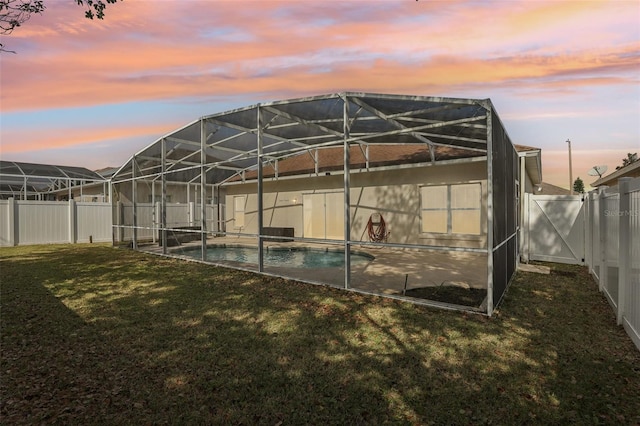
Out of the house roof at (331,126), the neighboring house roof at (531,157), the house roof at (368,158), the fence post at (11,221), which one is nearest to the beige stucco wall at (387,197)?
the house roof at (368,158)

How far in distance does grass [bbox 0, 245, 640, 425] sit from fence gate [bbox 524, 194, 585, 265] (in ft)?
12.9

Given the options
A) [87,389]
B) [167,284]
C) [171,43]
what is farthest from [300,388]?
[171,43]

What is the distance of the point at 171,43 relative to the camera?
9273 mm

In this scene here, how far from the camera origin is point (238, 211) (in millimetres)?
19469

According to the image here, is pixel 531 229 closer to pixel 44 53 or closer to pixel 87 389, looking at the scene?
pixel 87 389

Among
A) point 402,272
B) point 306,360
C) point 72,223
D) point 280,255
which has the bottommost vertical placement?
point 280,255

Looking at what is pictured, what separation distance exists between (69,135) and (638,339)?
54.1ft

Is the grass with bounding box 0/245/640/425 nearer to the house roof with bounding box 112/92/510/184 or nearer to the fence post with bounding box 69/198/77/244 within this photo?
the house roof with bounding box 112/92/510/184

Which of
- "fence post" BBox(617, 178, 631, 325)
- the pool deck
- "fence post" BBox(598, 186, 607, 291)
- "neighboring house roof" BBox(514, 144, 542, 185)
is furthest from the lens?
"neighboring house roof" BBox(514, 144, 542, 185)

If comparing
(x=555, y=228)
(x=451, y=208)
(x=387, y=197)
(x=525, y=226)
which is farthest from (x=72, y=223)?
(x=555, y=228)

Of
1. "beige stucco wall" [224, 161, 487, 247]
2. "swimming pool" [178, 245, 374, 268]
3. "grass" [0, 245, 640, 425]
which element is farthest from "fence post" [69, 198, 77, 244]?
"grass" [0, 245, 640, 425]

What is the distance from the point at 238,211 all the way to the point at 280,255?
6873 millimetres

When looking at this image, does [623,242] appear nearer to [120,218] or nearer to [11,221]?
[120,218]

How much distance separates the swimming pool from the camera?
1211 centimetres
